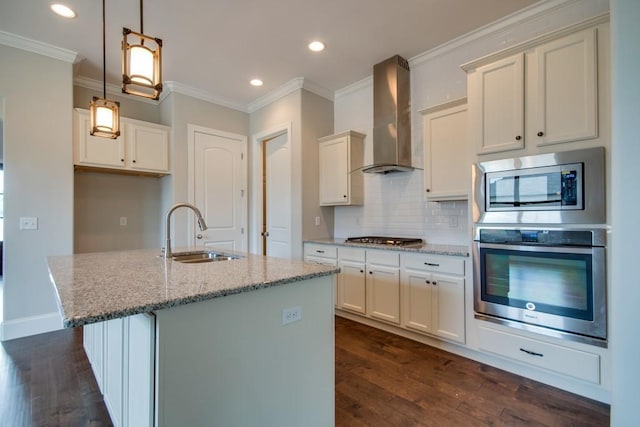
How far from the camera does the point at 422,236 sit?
3.25m

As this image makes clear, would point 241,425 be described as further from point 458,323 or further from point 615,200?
point 458,323

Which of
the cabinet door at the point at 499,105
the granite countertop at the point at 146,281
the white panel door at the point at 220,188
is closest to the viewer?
the granite countertop at the point at 146,281

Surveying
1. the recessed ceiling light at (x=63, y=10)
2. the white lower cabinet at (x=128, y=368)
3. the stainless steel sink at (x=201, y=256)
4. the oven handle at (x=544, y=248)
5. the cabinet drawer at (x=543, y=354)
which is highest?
the recessed ceiling light at (x=63, y=10)

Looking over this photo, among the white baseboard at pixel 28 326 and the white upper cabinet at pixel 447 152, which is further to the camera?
the white baseboard at pixel 28 326

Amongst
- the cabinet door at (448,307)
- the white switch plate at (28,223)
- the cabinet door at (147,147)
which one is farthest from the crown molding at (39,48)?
the cabinet door at (448,307)

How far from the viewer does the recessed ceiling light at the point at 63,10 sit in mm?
2465

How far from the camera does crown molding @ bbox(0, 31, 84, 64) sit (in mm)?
2900

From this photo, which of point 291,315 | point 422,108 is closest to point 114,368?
point 291,315

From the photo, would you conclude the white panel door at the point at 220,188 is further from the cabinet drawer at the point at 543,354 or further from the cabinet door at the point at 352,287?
the cabinet drawer at the point at 543,354

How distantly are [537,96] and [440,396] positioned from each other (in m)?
2.16

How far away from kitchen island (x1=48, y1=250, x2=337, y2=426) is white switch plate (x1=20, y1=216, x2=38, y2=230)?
1.91 metres

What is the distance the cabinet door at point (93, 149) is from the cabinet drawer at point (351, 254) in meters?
2.86

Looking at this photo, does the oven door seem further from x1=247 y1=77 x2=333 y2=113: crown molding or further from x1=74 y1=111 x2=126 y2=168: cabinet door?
x1=74 y1=111 x2=126 y2=168: cabinet door

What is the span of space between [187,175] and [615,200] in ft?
13.6
